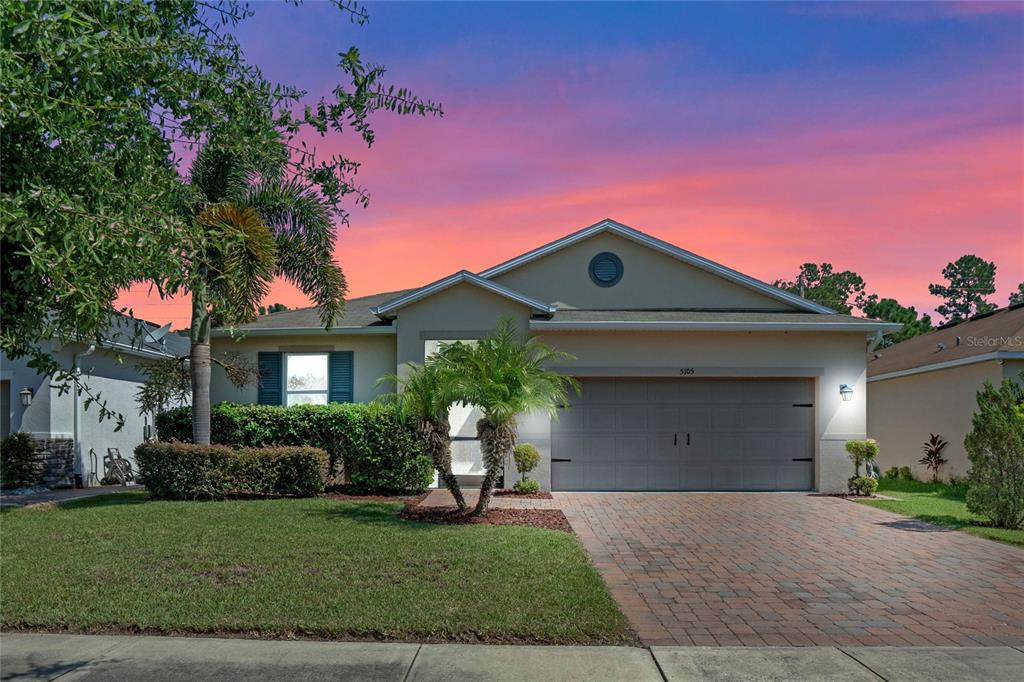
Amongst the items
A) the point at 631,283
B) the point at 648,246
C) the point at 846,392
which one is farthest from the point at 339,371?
the point at 846,392

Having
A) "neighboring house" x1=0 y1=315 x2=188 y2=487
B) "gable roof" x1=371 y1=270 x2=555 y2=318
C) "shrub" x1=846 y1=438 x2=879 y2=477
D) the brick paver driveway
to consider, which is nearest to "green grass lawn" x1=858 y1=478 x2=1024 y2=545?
the brick paver driveway

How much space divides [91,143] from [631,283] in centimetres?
1564

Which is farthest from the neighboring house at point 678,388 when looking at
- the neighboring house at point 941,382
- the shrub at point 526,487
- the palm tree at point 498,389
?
the palm tree at point 498,389

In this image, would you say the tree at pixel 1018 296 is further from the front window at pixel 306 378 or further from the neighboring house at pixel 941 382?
the front window at pixel 306 378

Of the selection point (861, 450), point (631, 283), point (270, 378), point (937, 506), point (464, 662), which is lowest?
point (937, 506)

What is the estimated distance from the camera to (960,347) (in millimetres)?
22203

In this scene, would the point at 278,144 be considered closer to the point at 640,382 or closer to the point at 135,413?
the point at 640,382

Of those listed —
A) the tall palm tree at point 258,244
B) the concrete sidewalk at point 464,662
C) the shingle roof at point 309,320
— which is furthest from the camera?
the shingle roof at point 309,320

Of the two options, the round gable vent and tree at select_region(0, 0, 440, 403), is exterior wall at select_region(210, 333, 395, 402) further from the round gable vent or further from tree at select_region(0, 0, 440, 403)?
tree at select_region(0, 0, 440, 403)

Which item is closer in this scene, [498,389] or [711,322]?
[498,389]

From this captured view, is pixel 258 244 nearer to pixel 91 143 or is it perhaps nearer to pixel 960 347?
pixel 91 143

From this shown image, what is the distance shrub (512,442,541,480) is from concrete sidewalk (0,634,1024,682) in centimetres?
1042

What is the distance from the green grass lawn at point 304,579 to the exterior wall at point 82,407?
6743 millimetres

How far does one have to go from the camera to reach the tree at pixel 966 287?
63.2 meters
